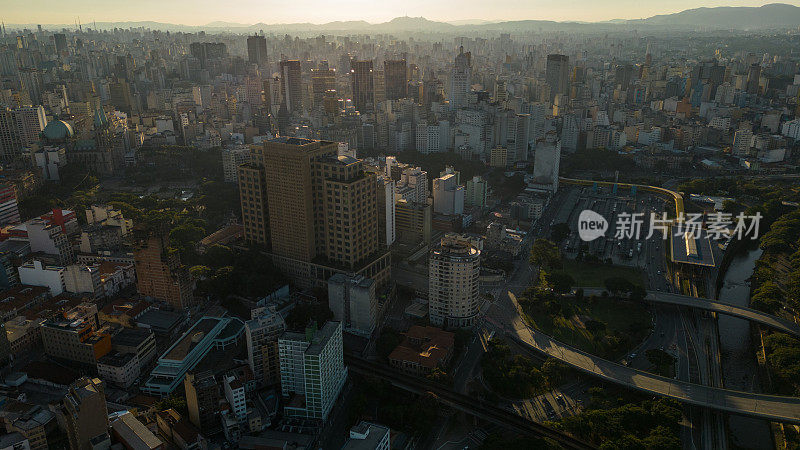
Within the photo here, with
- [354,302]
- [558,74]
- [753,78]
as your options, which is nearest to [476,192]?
A: [354,302]

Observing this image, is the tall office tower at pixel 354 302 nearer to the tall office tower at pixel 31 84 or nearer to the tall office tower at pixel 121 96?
the tall office tower at pixel 121 96

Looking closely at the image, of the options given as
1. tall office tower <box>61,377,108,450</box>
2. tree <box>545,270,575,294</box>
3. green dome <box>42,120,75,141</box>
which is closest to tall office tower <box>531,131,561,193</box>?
tree <box>545,270,575,294</box>

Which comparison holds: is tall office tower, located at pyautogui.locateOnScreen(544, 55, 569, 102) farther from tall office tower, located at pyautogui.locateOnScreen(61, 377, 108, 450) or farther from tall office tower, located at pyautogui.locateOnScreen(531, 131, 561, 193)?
tall office tower, located at pyautogui.locateOnScreen(61, 377, 108, 450)

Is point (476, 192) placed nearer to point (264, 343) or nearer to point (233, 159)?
point (233, 159)

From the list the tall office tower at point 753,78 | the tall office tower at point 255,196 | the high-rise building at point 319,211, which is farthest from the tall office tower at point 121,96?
the tall office tower at point 753,78

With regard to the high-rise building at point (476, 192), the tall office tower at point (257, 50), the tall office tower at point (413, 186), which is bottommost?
the high-rise building at point (476, 192)

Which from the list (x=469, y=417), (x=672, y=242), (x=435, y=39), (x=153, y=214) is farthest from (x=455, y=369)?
(x=435, y=39)
